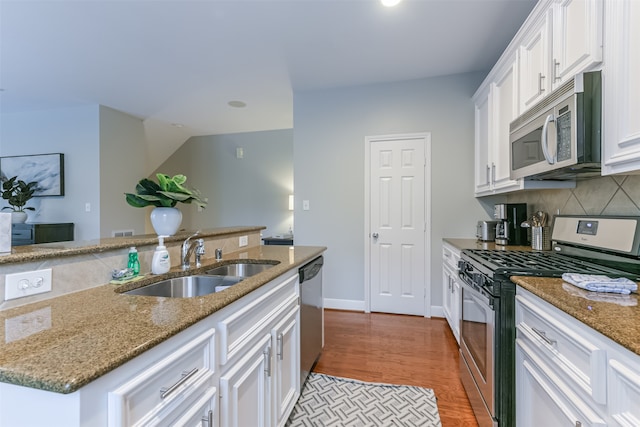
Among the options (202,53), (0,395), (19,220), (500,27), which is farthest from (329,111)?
(19,220)

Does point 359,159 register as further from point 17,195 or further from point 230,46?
point 17,195

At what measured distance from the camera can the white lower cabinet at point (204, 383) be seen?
0.57 meters

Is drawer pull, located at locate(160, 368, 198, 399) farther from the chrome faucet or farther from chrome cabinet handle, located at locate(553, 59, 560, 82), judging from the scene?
chrome cabinet handle, located at locate(553, 59, 560, 82)

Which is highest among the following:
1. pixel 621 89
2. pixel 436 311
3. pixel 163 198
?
pixel 621 89

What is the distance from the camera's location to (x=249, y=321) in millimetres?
1155

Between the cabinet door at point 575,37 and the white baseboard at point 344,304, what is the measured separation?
2676mm

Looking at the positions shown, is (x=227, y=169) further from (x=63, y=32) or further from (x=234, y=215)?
(x=63, y=32)

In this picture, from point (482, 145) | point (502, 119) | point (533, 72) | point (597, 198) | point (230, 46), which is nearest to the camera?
point (597, 198)

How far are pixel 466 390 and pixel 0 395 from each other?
2167 mm

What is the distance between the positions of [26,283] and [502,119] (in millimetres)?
2962

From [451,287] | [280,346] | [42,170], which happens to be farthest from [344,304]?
[42,170]

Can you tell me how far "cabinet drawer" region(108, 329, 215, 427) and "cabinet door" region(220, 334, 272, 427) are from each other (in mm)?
119

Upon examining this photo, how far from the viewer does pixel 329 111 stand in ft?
11.4

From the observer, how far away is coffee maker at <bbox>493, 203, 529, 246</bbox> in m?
2.43
